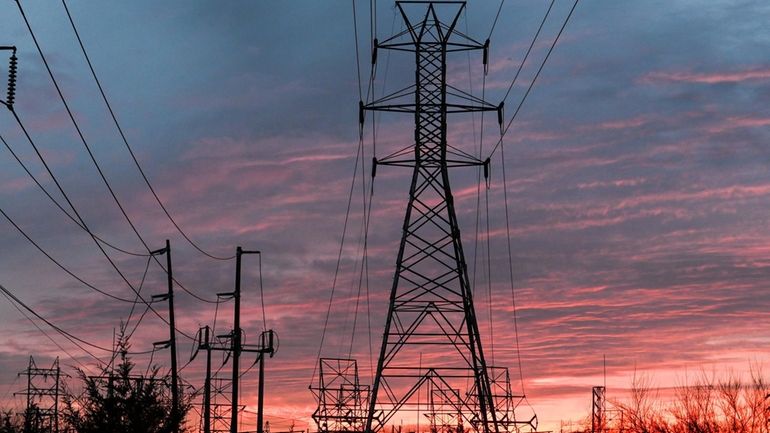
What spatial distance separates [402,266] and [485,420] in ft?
17.8

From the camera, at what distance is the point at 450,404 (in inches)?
1570

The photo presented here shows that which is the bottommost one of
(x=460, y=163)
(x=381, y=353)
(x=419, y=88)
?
(x=381, y=353)

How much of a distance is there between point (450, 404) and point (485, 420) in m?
5.25

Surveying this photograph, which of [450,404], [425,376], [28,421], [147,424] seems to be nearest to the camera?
[425,376]

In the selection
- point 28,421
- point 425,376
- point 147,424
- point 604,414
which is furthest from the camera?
point 28,421

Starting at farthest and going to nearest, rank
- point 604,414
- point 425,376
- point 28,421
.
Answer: point 28,421 < point 604,414 < point 425,376

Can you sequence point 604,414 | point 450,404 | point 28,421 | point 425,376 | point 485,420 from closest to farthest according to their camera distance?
point 485,420 < point 425,376 < point 450,404 < point 604,414 < point 28,421

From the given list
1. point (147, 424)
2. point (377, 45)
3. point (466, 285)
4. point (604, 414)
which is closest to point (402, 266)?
point (466, 285)

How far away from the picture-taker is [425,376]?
36969 millimetres

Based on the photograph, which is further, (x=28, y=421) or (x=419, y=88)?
(x=28, y=421)

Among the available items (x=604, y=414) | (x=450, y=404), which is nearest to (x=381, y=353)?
(x=450, y=404)

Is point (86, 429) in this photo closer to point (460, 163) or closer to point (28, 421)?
point (460, 163)

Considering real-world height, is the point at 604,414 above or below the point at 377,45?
below

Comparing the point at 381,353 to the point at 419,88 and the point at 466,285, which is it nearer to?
the point at 466,285
